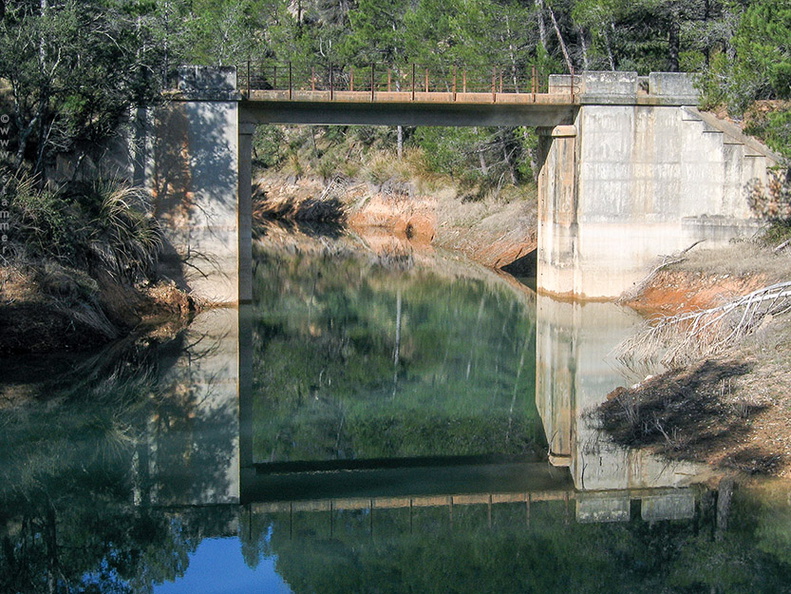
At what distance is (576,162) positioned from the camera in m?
28.0

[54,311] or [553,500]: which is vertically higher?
[54,311]

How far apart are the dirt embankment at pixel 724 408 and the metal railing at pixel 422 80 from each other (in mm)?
11215

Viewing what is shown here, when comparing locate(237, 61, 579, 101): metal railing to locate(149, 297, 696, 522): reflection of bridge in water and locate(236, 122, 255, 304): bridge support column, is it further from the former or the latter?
locate(149, 297, 696, 522): reflection of bridge in water

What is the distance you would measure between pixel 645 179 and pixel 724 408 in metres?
14.3

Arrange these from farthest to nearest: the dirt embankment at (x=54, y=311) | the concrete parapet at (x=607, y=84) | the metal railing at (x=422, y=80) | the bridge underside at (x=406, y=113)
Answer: the bridge underside at (x=406, y=113)
the concrete parapet at (x=607, y=84)
the metal railing at (x=422, y=80)
the dirt embankment at (x=54, y=311)

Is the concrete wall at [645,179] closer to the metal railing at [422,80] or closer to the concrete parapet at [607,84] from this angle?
the concrete parapet at [607,84]

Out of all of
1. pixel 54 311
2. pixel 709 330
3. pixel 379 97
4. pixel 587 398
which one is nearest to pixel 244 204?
pixel 379 97

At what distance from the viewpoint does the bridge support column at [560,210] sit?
92.5 ft

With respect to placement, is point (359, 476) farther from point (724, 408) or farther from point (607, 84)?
point (607, 84)

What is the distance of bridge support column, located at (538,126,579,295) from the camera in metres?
28.2

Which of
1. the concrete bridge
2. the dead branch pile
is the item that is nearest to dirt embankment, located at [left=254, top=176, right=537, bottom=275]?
the concrete bridge

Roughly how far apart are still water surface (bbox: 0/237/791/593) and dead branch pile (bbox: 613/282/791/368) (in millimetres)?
1213

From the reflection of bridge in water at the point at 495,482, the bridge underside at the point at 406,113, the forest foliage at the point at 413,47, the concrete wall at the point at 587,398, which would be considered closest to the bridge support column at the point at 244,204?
the bridge underside at the point at 406,113

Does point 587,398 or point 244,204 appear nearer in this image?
point 587,398
